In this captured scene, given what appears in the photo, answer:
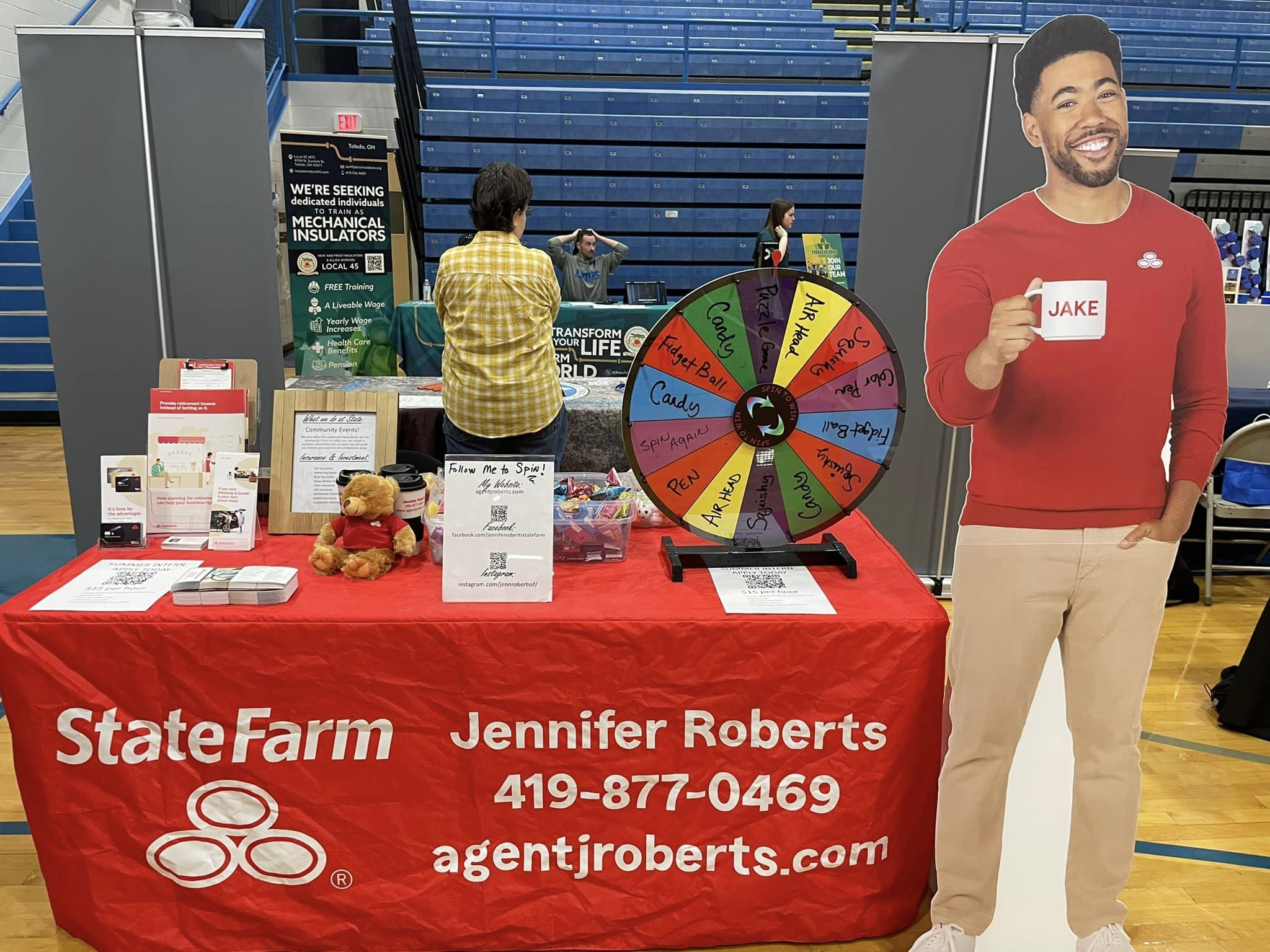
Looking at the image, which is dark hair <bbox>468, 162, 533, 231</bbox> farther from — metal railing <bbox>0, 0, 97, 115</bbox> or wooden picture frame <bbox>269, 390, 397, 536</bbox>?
metal railing <bbox>0, 0, 97, 115</bbox>

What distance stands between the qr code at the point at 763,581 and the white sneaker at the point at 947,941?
704 millimetres

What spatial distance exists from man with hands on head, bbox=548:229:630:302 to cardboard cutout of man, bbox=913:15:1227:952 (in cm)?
438

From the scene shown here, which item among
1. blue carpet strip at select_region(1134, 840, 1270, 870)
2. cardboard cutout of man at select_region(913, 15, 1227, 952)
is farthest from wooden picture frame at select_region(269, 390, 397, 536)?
blue carpet strip at select_region(1134, 840, 1270, 870)

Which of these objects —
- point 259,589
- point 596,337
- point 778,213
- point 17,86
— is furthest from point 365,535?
point 17,86

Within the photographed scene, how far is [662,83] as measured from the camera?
9719 mm

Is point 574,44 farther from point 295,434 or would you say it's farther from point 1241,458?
point 295,434

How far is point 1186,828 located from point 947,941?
3.24 feet

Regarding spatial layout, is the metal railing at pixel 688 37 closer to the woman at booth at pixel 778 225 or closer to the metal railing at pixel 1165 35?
the metal railing at pixel 1165 35

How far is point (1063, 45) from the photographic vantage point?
1485 mm

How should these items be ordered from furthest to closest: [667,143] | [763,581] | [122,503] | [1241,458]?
[667,143], [1241,458], [122,503], [763,581]

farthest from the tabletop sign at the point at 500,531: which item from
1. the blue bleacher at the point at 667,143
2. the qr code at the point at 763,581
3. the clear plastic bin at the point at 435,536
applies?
the blue bleacher at the point at 667,143

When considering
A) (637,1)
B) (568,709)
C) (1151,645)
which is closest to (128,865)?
(568,709)

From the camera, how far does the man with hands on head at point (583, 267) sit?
228 inches

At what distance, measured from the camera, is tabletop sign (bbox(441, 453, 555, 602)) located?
5.71 ft
